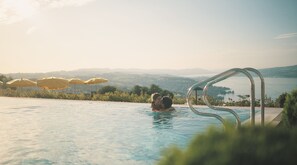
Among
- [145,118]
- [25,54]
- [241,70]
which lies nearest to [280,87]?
[145,118]

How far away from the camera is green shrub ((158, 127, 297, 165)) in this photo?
1617 mm

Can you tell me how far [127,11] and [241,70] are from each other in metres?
18.6

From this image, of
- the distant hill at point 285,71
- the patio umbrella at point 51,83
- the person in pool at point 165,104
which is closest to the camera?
the person in pool at point 165,104

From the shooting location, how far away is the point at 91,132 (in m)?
12.2

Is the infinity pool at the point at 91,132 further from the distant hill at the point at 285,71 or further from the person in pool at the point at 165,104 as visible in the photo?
the distant hill at the point at 285,71

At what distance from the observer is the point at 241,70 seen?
16.8 ft

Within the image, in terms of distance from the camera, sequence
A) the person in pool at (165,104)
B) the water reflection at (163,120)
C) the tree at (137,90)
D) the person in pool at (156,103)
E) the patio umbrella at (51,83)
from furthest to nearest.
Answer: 1. the patio umbrella at (51,83)
2. the tree at (137,90)
3. the person in pool at (156,103)
4. the person in pool at (165,104)
5. the water reflection at (163,120)

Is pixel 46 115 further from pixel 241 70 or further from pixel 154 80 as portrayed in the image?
pixel 154 80

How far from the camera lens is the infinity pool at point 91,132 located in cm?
873

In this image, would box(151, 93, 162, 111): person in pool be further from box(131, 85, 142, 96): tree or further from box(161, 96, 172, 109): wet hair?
box(131, 85, 142, 96): tree

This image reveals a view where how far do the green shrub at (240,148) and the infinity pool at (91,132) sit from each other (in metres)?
5.05

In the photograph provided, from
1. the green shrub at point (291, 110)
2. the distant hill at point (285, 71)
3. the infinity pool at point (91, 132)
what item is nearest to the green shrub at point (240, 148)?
the green shrub at point (291, 110)

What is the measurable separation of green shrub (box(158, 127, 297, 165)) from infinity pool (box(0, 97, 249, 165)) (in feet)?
16.6

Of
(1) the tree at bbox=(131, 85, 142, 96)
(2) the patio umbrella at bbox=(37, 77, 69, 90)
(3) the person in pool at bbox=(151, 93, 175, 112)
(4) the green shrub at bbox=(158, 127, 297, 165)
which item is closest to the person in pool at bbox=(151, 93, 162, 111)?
(3) the person in pool at bbox=(151, 93, 175, 112)
